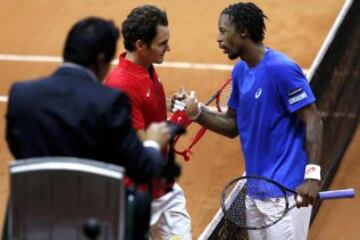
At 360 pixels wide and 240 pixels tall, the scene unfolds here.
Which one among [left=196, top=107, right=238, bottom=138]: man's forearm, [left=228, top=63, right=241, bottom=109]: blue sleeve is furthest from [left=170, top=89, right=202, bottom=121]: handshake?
[left=228, top=63, right=241, bottom=109]: blue sleeve

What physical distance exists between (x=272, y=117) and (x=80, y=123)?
2.25 m

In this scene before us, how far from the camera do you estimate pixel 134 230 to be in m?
5.53

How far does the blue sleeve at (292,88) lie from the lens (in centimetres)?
718

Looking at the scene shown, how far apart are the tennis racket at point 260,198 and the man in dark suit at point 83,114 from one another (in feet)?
5.88

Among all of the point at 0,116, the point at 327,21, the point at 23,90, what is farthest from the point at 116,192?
the point at 327,21

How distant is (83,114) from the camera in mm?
5371

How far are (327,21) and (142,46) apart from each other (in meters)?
6.48

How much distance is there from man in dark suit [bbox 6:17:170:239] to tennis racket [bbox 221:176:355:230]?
179cm

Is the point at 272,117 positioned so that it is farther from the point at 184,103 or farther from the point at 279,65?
the point at 184,103

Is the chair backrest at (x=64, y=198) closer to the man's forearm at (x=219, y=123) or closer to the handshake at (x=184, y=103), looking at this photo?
the handshake at (x=184, y=103)

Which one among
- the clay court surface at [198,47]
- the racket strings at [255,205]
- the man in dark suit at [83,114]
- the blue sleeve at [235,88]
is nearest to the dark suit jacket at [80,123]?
the man in dark suit at [83,114]

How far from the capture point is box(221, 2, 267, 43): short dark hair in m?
7.46

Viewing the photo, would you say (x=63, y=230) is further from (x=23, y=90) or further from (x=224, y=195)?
(x=224, y=195)

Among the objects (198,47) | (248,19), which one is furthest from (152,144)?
(198,47)
